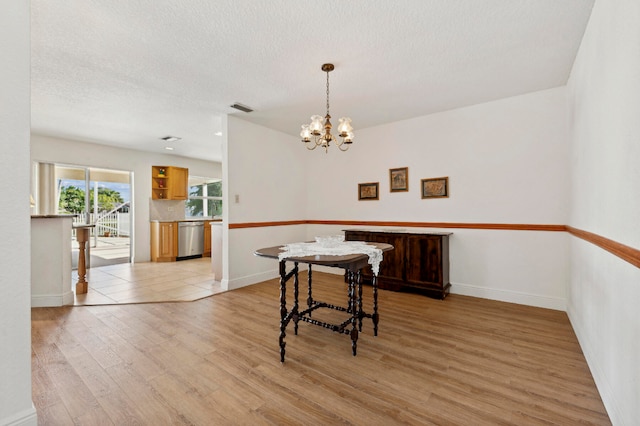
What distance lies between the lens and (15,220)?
136 cm

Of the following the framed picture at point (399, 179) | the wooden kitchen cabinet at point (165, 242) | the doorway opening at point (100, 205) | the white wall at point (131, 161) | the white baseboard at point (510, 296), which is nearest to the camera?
the white baseboard at point (510, 296)

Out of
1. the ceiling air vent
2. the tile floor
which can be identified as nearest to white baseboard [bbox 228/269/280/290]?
the tile floor

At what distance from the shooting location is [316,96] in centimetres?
349

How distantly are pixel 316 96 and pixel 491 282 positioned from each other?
3184 mm

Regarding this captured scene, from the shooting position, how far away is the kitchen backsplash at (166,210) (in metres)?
6.73

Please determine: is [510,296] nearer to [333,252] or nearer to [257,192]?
[333,252]

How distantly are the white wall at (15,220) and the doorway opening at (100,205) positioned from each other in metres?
4.54

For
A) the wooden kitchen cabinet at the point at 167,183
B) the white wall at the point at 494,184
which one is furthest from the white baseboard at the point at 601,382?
the wooden kitchen cabinet at the point at 167,183

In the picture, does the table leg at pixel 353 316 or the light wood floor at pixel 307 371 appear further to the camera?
the table leg at pixel 353 316

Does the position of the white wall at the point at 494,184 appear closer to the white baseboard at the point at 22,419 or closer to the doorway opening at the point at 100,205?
the white baseboard at the point at 22,419

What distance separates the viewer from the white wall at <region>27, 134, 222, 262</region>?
5.23 metres

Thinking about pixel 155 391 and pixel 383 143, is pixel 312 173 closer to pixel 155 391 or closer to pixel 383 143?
pixel 383 143

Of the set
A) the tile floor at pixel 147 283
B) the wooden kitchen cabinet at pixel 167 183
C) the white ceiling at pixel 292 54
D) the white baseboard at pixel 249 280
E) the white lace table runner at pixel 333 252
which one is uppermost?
the white ceiling at pixel 292 54

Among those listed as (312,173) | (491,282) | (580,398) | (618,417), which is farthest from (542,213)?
(312,173)
